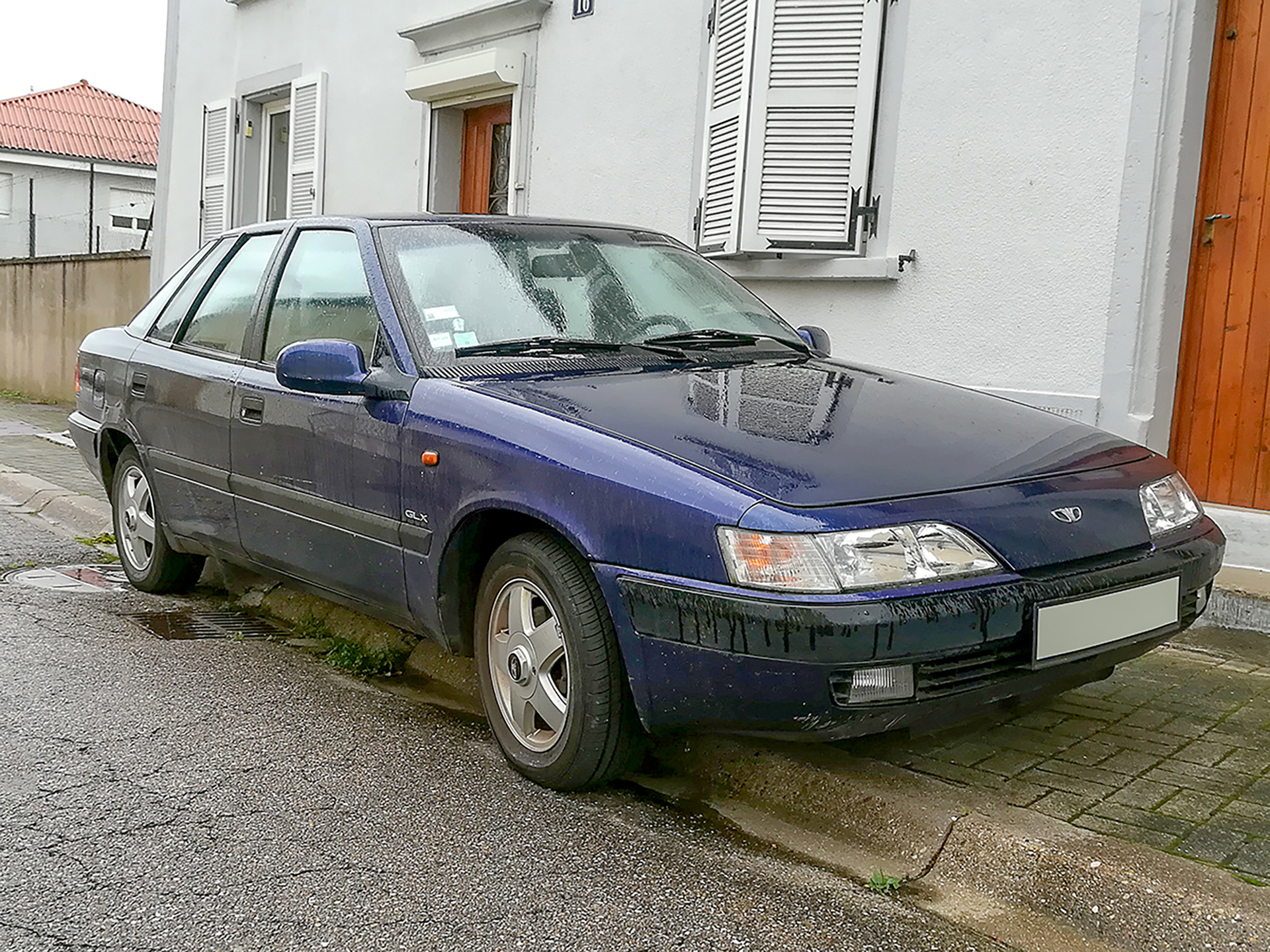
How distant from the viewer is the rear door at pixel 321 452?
12.6ft

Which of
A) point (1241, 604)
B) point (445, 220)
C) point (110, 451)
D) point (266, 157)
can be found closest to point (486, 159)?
point (266, 157)

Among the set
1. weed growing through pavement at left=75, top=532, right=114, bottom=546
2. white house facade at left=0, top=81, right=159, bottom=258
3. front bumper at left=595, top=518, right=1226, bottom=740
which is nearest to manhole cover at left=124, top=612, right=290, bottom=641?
weed growing through pavement at left=75, top=532, right=114, bottom=546

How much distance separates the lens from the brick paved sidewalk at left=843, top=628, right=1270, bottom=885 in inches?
119

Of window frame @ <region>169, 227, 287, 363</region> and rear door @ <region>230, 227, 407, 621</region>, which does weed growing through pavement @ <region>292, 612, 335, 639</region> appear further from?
window frame @ <region>169, 227, 287, 363</region>

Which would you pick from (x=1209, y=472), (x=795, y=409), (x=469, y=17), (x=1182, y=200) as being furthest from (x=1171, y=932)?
(x=469, y=17)

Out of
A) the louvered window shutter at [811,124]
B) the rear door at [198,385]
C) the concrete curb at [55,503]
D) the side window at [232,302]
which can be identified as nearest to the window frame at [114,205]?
the concrete curb at [55,503]

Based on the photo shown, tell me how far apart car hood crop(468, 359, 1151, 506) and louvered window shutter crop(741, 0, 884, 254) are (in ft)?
10.4

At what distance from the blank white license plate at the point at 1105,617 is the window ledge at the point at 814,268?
3.63 meters

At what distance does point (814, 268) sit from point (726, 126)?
114cm

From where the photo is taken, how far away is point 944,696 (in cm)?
286

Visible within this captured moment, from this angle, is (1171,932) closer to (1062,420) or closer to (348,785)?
(1062,420)

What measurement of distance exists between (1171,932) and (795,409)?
4.95 feet

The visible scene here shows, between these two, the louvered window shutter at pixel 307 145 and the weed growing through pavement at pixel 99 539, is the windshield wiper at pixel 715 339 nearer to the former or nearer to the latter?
the weed growing through pavement at pixel 99 539

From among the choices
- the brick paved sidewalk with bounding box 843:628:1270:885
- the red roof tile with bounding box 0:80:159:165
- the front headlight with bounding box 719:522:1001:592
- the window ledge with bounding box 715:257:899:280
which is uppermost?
the red roof tile with bounding box 0:80:159:165
